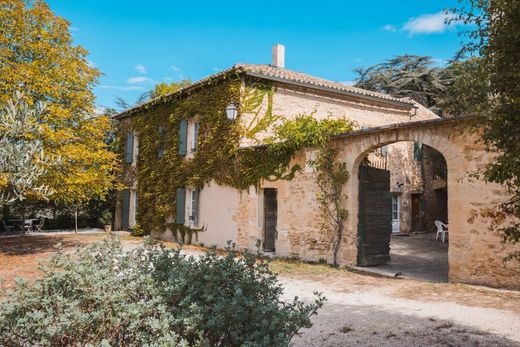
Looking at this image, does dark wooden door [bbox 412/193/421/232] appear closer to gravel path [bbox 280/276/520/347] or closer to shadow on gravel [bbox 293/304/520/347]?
gravel path [bbox 280/276/520/347]

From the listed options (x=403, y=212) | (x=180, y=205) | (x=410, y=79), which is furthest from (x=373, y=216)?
(x=410, y=79)

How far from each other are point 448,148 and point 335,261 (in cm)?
380

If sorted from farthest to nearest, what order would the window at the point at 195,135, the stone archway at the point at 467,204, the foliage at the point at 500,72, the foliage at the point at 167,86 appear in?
the foliage at the point at 167,86, the window at the point at 195,135, the stone archway at the point at 467,204, the foliage at the point at 500,72

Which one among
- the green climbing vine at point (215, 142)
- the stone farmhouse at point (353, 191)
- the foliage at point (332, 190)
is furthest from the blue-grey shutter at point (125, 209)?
the foliage at point (332, 190)

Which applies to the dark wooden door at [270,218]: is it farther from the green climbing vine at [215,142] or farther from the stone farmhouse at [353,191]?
the green climbing vine at [215,142]

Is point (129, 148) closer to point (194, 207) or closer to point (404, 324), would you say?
point (194, 207)

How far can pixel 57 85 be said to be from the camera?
38.7ft

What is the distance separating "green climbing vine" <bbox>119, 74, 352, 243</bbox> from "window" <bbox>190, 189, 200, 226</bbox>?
309 millimetres

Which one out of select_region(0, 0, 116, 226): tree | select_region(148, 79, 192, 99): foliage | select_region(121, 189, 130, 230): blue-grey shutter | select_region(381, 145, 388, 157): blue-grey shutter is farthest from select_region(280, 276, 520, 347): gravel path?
select_region(148, 79, 192, 99): foliage

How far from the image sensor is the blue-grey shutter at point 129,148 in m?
18.5

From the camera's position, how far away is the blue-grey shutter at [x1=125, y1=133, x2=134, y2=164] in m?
18.5

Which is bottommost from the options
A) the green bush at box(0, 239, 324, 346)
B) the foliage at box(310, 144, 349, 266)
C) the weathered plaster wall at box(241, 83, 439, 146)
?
the green bush at box(0, 239, 324, 346)

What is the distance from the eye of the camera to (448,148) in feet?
25.7

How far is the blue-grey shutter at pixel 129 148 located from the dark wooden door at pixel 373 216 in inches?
484
